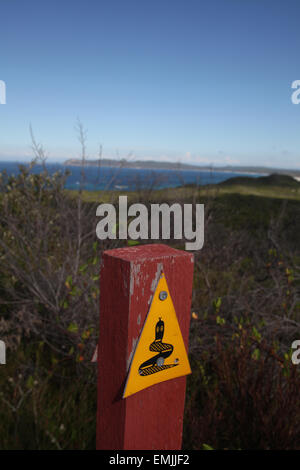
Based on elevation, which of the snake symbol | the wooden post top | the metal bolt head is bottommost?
the snake symbol

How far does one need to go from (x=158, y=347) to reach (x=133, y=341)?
11cm

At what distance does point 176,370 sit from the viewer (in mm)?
1203

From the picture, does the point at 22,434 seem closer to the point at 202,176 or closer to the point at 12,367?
the point at 12,367

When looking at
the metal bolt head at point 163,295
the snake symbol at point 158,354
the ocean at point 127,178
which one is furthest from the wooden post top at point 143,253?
the ocean at point 127,178

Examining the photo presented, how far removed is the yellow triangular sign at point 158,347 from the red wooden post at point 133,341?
25mm

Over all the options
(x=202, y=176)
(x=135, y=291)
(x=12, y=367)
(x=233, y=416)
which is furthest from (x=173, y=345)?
(x=202, y=176)

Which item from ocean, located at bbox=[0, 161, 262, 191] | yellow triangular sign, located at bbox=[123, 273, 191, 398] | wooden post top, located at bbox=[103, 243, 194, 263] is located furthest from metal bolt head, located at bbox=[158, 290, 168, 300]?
ocean, located at bbox=[0, 161, 262, 191]

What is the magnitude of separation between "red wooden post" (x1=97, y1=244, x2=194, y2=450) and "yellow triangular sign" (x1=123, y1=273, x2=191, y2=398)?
0.02 metres

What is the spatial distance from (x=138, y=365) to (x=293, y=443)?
149cm

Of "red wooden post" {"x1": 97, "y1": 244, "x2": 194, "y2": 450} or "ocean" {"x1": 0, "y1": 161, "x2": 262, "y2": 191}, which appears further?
"ocean" {"x1": 0, "y1": 161, "x2": 262, "y2": 191}

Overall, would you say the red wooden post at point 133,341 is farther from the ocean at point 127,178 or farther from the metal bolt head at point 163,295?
the ocean at point 127,178

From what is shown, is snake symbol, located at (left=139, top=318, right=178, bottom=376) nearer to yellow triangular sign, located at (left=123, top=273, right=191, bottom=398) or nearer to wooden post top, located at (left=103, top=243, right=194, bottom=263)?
yellow triangular sign, located at (left=123, top=273, right=191, bottom=398)

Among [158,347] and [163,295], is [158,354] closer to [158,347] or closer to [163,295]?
[158,347]

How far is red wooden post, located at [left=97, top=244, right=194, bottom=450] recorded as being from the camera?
1050 mm
